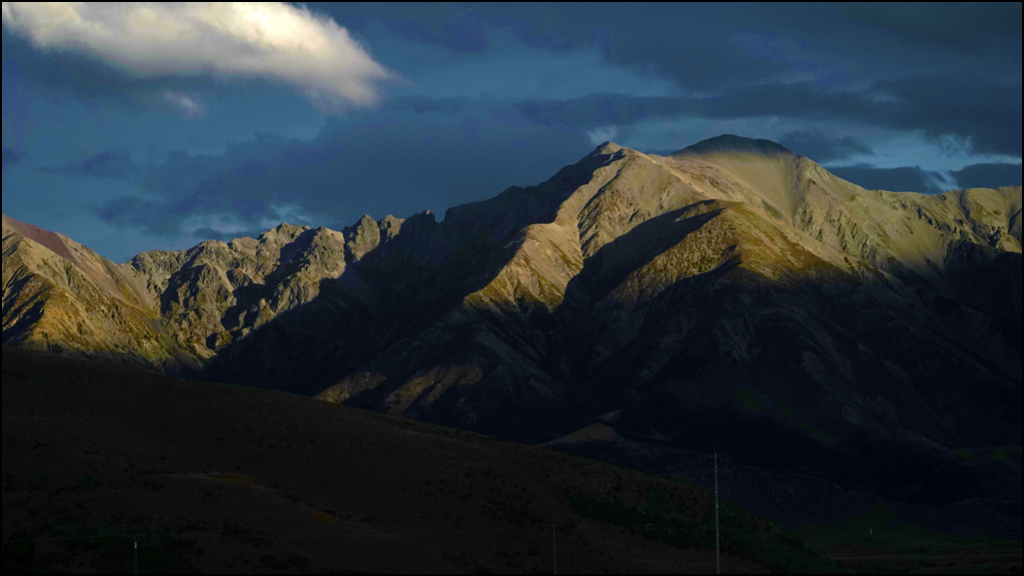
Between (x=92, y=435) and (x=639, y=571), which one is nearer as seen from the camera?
(x=639, y=571)

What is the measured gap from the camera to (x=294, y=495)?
102000 mm

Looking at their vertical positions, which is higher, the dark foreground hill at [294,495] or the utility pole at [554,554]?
the dark foreground hill at [294,495]

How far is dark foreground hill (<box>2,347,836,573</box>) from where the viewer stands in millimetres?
84938

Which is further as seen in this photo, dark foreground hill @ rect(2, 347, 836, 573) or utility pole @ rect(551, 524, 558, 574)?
utility pole @ rect(551, 524, 558, 574)

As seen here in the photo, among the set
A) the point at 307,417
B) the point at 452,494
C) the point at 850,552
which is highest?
the point at 307,417

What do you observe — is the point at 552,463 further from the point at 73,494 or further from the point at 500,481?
the point at 73,494

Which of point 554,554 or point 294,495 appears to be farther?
point 294,495

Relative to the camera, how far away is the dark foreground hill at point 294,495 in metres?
84.9

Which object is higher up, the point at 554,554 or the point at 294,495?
the point at 294,495

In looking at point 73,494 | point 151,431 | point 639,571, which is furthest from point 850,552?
point 73,494

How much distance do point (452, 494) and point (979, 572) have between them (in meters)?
71.7

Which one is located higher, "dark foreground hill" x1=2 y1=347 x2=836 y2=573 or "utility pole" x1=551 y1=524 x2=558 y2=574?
"dark foreground hill" x1=2 y1=347 x2=836 y2=573

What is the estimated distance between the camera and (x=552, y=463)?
123 meters

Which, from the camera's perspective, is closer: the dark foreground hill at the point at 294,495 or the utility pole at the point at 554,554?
the dark foreground hill at the point at 294,495
